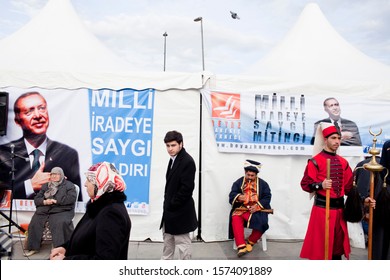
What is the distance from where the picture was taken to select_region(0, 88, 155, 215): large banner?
5020 mm

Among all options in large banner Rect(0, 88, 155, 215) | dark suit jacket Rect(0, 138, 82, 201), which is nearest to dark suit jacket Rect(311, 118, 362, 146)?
large banner Rect(0, 88, 155, 215)

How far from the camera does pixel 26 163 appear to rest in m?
5.05

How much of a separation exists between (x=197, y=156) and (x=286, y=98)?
160 centimetres

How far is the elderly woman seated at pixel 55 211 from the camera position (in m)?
4.55

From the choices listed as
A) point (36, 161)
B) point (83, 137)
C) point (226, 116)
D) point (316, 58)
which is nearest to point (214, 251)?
point (226, 116)

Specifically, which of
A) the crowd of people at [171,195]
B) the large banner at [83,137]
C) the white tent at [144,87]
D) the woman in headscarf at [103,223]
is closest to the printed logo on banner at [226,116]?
the white tent at [144,87]

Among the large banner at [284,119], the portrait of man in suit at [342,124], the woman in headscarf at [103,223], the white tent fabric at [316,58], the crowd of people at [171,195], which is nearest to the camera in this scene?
the woman in headscarf at [103,223]

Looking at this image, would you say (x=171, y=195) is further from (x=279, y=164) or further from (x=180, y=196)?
(x=279, y=164)

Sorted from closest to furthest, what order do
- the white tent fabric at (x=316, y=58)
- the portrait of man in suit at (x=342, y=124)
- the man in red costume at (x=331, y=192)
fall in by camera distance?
the man in red costume at (x=331, y=192) → the portrait of man in suit at (x=342, y=124) → the white tent fabric at (x=316, y=58)

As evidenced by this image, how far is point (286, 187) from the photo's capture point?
206 inches

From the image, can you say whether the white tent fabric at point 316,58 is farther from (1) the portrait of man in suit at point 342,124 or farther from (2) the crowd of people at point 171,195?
(2) the crowd of people at point 171,195

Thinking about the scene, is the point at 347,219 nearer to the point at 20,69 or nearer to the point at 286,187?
the point at 286,187

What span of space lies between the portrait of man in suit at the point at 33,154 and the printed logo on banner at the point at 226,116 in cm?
211

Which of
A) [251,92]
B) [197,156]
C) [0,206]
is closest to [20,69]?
[0,206]
